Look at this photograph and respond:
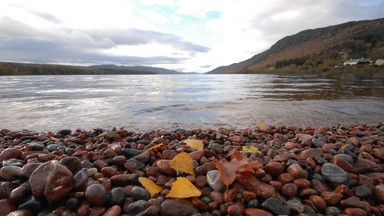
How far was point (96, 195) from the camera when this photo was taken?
70.4 inches

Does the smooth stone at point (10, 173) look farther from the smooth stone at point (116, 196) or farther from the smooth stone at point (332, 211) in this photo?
the smooth stone at point (332, 211)

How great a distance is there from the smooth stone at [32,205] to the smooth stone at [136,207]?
75 cm

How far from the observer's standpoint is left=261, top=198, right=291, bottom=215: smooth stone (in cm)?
172

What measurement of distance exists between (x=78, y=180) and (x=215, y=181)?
4.66 feet

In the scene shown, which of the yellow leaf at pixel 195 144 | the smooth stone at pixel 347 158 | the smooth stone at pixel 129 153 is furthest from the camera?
the yellow leaf at pixel 195 144

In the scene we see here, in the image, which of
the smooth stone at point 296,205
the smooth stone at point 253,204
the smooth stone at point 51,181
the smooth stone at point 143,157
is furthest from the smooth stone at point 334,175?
the smooth stone at point 51,181

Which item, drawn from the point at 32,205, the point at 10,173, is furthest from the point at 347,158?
the point at 10,173

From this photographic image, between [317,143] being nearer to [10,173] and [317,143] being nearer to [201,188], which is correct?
[201,188]

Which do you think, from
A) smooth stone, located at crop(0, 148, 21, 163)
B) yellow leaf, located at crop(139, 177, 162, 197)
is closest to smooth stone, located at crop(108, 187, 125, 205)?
yellow leaf, located at crop(139, 177, 162, 197)

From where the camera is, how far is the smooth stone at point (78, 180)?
6.27ft

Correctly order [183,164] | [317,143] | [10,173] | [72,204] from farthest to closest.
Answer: [317,143] → [183,164] → [10,173] → [72,204]

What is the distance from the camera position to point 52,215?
1.63 meters

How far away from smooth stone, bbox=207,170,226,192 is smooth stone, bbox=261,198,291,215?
424 mm

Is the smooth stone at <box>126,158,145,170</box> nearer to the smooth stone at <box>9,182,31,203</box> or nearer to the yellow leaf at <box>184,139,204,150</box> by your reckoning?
the yellow leaf at <box>184,139,204,150</box>
